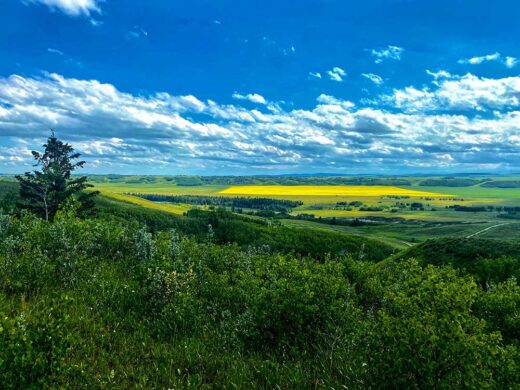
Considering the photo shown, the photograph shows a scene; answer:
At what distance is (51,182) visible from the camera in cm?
8619

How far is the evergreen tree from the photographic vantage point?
3356 inches

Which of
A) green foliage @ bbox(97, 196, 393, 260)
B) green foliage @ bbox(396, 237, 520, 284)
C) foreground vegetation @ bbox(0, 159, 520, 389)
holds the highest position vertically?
foreground vegetation @ bbox(0, 159, 520, 389)

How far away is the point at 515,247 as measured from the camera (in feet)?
204

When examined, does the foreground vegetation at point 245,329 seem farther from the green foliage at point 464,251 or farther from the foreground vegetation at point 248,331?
the green foliage at point 464,251

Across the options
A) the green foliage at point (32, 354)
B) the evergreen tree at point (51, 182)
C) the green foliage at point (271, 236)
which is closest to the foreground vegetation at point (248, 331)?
the green foliage at point (32, 354)

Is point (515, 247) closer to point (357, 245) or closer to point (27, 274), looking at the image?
point (27, 274)

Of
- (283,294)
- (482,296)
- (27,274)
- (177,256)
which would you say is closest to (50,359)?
(283,294)

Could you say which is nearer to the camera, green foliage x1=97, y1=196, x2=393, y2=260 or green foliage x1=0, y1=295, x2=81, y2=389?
green foliage x1=0, y1=295, x2=81, y2=389

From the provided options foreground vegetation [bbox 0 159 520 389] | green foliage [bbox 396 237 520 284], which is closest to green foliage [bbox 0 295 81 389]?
foreground vegetation [bbox 0 159 520 389]

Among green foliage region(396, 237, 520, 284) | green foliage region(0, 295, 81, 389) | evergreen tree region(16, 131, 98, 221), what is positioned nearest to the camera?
green foliage region(0, 295, 81, 389)

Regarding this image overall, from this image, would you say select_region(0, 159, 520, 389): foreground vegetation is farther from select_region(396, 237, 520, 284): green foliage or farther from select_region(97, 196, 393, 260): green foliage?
select_region(97, 196, 393, 260): green foliage

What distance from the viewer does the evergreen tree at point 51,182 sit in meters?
85.2

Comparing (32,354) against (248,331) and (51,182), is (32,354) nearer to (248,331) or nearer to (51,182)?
(248,331)

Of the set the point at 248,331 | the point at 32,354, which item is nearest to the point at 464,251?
the point at 248,331
